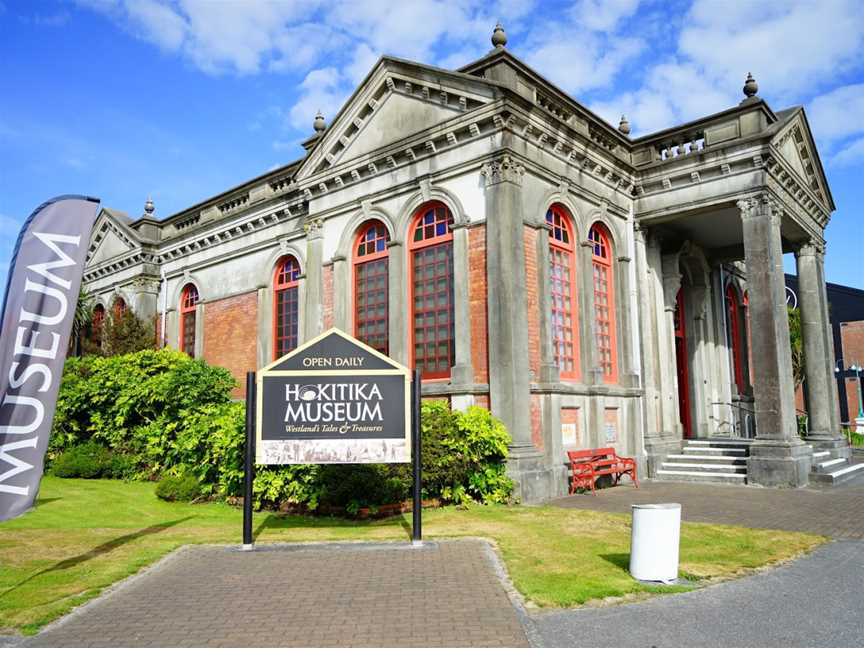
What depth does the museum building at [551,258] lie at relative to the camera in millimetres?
12289

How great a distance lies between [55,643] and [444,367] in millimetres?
8958

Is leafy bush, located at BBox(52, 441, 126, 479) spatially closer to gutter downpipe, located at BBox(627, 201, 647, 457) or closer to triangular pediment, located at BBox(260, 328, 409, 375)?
triangular pediment, located at BBox(260, 328, 409, 375)

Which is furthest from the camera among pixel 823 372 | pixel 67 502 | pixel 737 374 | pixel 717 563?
pixel 737 374

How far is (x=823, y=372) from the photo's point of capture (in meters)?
16.4

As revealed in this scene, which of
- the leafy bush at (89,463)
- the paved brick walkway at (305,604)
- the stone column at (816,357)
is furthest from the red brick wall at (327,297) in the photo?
the stone column at (816,357)

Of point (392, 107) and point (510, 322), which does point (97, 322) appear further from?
point (510, 322)

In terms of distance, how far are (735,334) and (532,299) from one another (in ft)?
38.9

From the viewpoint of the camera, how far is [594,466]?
12695mm

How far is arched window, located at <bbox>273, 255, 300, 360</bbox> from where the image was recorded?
706 inches

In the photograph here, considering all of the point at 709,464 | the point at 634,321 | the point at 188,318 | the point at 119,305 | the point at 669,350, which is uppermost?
the point at 119,305

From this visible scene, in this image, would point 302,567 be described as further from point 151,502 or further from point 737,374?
point 737,374

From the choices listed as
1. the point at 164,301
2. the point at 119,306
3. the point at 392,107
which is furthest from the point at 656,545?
the point at 119,306

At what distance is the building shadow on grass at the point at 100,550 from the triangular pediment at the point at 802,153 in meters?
13.7

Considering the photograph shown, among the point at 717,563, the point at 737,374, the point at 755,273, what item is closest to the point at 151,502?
the point at 717,563
